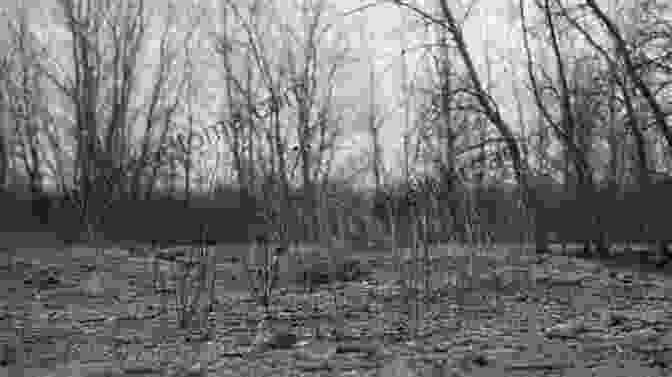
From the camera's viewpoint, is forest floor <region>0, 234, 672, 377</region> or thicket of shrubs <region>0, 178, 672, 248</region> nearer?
forest floor <region>0, 234, 672, 377</region>

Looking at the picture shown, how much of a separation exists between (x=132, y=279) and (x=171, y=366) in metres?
4.91

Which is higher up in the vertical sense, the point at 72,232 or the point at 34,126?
the point at 34,126

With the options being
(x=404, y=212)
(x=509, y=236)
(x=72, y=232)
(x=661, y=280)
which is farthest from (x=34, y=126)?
(x=661, y=280)

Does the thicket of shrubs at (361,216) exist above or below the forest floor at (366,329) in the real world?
above

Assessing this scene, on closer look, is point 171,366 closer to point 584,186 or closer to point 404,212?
point 404,212

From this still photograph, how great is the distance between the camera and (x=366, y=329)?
4.16 m

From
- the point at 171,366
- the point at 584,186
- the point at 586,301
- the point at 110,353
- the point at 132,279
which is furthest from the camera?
the point at 584,186

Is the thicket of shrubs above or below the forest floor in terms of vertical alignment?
above

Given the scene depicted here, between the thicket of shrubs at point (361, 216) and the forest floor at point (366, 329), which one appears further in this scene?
the thicket of shrubs at point (361, 216)

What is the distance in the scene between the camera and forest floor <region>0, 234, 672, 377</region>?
3.04m

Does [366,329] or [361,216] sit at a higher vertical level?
[361,216]

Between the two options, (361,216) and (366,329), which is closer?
(366,329)

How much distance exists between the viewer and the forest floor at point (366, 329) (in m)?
3.04

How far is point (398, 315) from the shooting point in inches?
186
